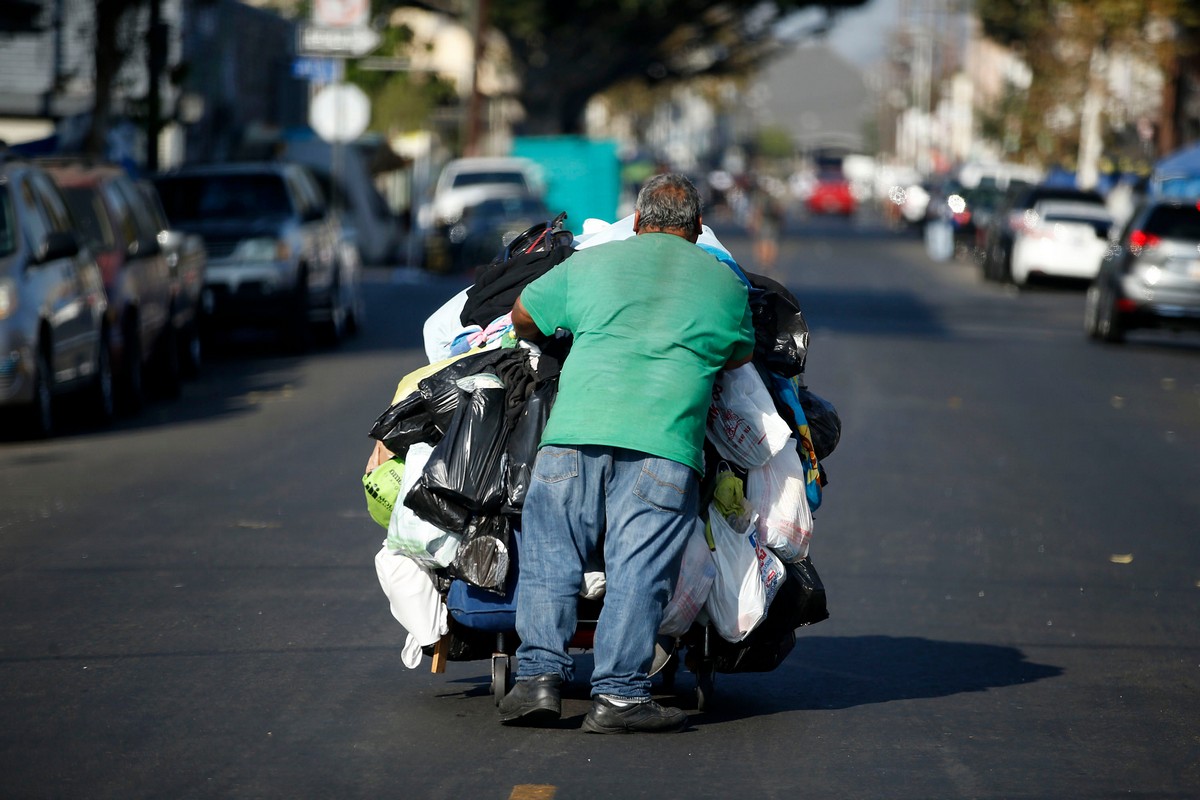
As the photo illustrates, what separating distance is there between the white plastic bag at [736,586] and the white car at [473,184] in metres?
31.4

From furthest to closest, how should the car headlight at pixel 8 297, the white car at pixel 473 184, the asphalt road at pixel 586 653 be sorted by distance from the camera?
1. the white car at pixel 473 184
2. the car headlight at pixel 8 297
3. the asphalt road at pixel 586 653

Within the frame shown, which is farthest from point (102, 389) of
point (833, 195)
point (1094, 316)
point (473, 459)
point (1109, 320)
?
point (833, 195)

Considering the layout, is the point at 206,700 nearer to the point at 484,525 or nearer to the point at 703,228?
the point at 484,525

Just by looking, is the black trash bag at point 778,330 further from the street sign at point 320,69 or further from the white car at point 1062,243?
the white car at point 1062,243

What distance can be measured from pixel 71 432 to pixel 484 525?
8.87 metres

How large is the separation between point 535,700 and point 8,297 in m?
8.16

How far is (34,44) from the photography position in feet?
110

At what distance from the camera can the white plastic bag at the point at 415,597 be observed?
20.7ft

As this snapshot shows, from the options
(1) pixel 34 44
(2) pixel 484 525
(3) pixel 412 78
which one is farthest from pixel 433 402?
(3) pixel 412 78

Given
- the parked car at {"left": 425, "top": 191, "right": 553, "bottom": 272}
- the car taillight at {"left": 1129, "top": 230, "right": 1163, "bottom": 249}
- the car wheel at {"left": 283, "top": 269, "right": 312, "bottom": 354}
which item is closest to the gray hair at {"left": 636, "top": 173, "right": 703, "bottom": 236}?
the car wheel at {"left": 283, "top": 269, "right": 312, "bottom": 354}

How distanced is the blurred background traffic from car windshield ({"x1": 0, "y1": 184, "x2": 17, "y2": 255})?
0.02 metres

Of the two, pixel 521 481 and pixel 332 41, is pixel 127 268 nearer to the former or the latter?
pixel 521 481

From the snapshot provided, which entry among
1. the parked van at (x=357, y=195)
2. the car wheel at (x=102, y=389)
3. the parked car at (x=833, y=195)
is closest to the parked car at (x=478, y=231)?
the parked van at (x=357, y=195)

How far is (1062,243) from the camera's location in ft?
111
